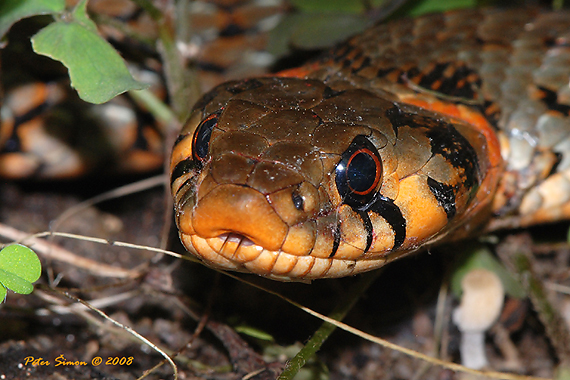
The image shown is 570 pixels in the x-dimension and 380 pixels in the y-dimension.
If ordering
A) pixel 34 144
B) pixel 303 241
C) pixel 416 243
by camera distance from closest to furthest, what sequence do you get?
pixel 303 241 → pixel 416 243 → pixel 34 144

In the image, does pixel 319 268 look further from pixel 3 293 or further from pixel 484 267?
pixel 484 267

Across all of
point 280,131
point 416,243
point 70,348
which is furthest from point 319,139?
point 70,348

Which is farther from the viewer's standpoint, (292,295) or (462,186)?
(292,295)

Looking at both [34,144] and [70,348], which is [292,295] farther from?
[34,144]

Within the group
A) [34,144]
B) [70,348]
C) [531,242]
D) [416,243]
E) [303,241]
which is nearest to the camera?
[303,241]

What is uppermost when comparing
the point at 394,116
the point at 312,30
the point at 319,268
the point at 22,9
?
the point at 22,9

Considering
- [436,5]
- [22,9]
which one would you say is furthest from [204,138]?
[436,5]

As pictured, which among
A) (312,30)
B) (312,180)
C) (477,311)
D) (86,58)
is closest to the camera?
(312,180)

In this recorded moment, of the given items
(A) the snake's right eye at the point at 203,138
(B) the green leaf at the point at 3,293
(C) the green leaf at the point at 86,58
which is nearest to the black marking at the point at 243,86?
(A) the snake's right eye at the point at 203,138
